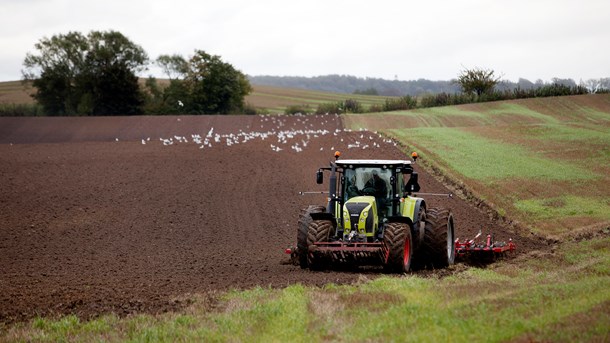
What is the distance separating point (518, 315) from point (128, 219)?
59.3ft

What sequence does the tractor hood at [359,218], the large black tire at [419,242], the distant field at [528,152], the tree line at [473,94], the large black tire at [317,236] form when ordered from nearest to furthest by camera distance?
the large black tire at [317,236], the tractor hood at [359,218], the large black tire at [419,242], the distant field at [528,152], the tree line at [473,94]

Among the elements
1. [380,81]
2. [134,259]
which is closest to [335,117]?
[134,259]

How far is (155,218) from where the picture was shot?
89.4 ft

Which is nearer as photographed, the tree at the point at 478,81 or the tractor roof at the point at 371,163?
the tractor roof at the point at 371,163

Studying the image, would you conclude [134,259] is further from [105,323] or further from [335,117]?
[335,117]

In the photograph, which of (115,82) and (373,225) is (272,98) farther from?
(373,225)

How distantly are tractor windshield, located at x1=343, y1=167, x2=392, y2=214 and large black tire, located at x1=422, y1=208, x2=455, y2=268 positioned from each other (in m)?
1.29

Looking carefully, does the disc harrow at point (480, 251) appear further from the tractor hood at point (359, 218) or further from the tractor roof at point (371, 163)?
the tractor hood at point (359, 218)

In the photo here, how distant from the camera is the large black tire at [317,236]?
1733 cm

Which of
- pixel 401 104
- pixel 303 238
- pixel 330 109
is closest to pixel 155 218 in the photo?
pixel 303 238

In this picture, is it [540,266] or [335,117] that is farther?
[335,117]

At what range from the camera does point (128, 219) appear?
27.1m

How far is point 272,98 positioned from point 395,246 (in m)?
85.8

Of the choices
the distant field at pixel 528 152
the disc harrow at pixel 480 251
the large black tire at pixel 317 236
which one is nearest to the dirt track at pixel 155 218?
the large black tire at pixel 317 236
